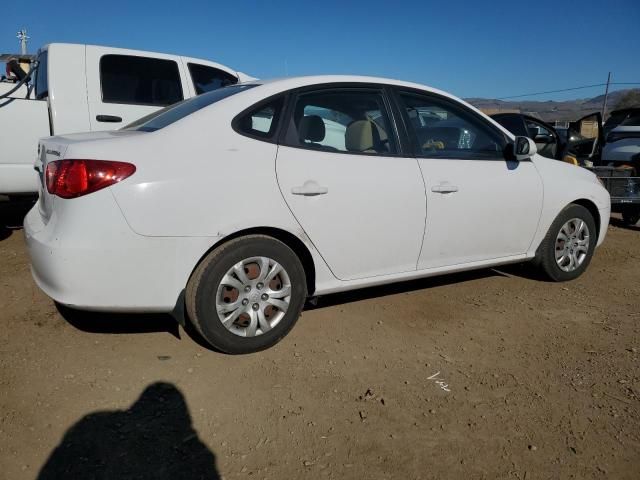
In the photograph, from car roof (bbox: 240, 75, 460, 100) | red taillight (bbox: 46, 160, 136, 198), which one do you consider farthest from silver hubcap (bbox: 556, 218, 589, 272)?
red taillight (bbox: 46, 160, 136, 198)

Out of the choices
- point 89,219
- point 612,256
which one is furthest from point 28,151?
point 612,256

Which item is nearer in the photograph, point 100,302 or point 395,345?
point 100,302

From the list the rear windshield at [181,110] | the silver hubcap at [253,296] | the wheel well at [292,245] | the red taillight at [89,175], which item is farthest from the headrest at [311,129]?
the red taillight at [89,175]

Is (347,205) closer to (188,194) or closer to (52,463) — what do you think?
(188,194)

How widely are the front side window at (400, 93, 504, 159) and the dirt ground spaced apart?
1.20 m

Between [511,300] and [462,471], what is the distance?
A: 7.48 ft

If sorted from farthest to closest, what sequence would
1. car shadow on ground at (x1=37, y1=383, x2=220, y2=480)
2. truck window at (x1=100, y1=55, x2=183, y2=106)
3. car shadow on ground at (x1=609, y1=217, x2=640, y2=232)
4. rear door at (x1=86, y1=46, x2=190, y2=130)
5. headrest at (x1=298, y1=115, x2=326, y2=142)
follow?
car shadow on ground at (x1=609, y1=217, x2=640, y2=232) → truck window at (x1=100, y1=55, x2=183, y2=106) → rear door at (x1=86, y1=46, x2=190, y2=130) → headrest at (x1=298, y1=115, x2=326, y2=142) → car shadow on ground at (x1=37, y1=383, x2=220, y2=480)

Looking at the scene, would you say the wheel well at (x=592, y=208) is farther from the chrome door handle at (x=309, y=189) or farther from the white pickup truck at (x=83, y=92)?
the white pickup truck at (x=83, y=92)

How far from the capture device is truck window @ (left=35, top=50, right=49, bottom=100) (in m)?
5.72

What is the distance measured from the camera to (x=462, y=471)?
2.19 meters

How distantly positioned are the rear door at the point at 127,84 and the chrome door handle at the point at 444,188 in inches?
153

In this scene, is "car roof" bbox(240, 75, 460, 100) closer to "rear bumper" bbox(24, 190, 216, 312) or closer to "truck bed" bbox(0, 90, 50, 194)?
"rear bumper" bbox(24, 190, 216, 312)

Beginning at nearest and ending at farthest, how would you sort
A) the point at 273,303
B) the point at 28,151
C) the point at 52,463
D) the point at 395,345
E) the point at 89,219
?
the point at 52,463 → the point at 89,219 → the point at 273,303 → the point at 395,345 → the point at 28,151

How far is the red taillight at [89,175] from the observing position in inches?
103
